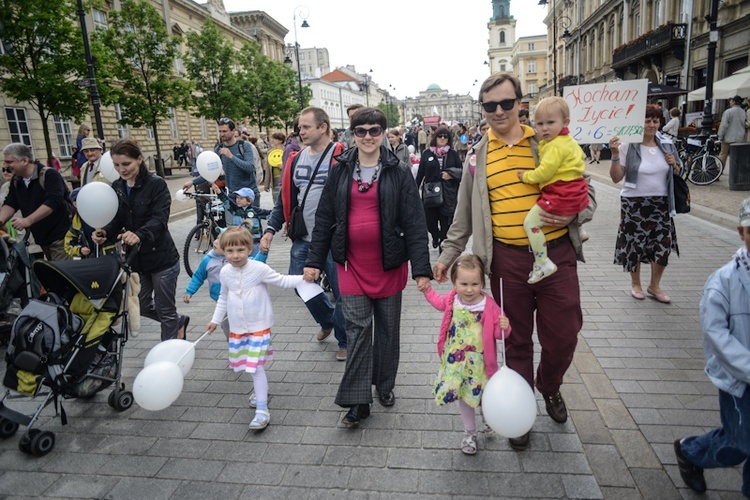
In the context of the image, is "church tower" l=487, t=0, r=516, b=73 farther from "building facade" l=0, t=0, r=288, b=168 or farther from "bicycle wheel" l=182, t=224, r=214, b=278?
"bicycle wheel" l=182, t=224, r=214, b=278

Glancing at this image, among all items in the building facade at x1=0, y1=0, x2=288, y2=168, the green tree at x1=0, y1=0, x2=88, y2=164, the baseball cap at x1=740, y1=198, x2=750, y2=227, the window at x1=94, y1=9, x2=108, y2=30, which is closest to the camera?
the baseball cap at x1=740, y1=198, x2=750, y2=227

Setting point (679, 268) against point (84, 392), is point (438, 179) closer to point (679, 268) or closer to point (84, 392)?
point (679, 268)

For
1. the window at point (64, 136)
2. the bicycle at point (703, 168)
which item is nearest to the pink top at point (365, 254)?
the bicycle at point (703, 168)

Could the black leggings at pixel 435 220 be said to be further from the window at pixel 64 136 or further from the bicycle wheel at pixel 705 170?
the window at pixel 64 136

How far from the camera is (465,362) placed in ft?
10.1

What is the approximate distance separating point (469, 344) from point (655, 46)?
32961 millimetres

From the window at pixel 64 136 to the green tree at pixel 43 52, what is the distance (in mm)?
8852

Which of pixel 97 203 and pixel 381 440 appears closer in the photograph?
pixel 381 440

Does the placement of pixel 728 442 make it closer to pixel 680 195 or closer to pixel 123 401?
pixel 680 195

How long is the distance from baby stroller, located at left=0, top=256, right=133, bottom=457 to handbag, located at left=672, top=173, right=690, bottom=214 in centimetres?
524

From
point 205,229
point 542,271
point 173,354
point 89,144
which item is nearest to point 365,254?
point 542,271

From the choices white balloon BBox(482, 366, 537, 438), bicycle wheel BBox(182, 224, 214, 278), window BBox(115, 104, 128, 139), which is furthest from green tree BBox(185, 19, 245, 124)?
white balloon BBox(482, 366, 537, 438)

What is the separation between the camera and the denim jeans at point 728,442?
7.45 ft

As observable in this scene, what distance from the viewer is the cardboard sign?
5.33m
